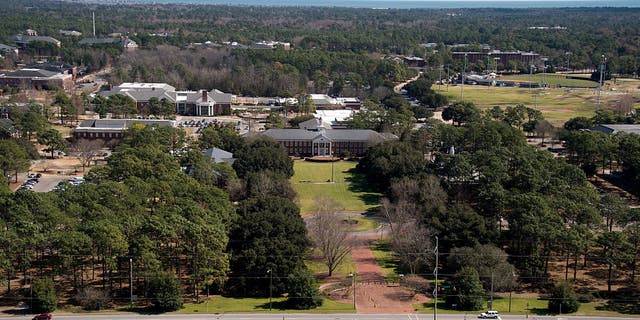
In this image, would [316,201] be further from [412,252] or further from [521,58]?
[521,58]

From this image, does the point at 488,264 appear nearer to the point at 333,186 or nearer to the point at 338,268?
the point at 338,268

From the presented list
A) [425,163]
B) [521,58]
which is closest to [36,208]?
[425,163]

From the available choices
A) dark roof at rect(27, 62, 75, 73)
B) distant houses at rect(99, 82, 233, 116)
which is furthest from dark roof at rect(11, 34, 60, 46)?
distant houses at rect(99, 82, 233, 116)

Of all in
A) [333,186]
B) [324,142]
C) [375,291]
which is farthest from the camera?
[324,142]

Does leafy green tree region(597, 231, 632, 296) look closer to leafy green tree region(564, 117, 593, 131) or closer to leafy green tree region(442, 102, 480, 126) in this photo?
leafy green tree region(564, 117, 593, 131)

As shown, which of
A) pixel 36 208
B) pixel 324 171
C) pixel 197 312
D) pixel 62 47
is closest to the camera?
pixel 197 312

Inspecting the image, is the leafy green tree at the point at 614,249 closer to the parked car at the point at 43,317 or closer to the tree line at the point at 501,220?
the tree line at the point at 501,220

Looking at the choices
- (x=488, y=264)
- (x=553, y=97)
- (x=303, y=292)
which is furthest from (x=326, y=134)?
(x=553, y=97)
